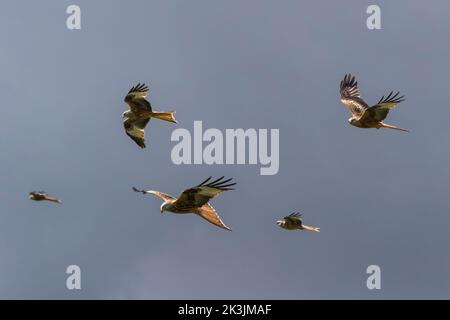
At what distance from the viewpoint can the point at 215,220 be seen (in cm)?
2545

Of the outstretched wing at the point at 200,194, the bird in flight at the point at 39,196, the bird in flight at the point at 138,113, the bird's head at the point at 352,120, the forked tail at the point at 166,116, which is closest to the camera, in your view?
the outstretched wing at the point at 200,194

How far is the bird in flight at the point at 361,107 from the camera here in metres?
31.2

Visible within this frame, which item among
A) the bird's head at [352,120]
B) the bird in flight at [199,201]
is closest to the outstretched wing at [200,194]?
the bird in flight at [199,201]

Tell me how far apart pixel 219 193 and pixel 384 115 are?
35.2ft

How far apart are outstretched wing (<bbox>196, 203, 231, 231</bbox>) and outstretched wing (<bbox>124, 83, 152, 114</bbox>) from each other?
710cm

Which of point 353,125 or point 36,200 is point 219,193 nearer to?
point 353,125

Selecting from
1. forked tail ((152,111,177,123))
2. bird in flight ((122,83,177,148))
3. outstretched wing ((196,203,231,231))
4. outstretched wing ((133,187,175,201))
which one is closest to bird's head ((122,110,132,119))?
bird in flight ((122,83,177,148))

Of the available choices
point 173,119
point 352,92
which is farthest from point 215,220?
point 352,92

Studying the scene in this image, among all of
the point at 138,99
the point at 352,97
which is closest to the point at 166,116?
the point at 138,99

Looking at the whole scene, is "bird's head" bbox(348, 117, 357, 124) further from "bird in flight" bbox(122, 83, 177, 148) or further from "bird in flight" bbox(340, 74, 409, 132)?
"bird in flight" bbox(122, 83, 177, 148)

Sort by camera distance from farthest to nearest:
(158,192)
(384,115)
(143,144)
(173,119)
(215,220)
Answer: (143,144) < (384,115) < (173,119) < (158,192) < (215,220)

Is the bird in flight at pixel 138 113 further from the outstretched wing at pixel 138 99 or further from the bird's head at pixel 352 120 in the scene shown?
the bird's head at pixel 352 120

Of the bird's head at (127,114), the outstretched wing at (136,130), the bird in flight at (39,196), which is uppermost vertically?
the bird's head at (127,114)

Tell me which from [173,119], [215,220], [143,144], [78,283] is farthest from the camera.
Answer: [78,283]
